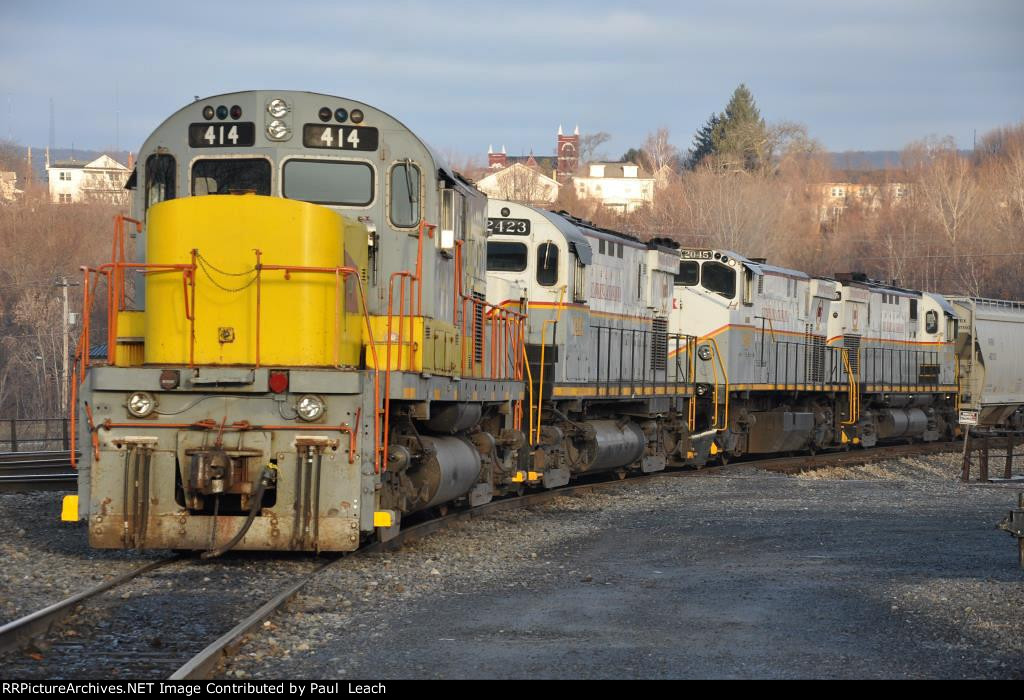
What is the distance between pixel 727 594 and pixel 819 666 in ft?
7.62

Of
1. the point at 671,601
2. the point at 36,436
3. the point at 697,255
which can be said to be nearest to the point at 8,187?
the point at 36,436

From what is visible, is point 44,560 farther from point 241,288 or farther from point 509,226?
point 509,226

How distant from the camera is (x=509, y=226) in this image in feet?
51.5

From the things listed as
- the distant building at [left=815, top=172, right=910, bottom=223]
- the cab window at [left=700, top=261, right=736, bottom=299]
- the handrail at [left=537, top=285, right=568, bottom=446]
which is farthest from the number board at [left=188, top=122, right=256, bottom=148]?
the distant building at [left=815, top=172, right=910, bottom=223]

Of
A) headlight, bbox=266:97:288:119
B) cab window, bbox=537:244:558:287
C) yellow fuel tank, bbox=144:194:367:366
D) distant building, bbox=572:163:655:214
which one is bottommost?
yellow fuel tank, bbox=144:194:367:366

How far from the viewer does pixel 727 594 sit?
28.6ft

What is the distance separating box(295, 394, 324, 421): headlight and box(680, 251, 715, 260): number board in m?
13.6

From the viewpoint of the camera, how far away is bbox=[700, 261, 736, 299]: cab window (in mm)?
21266

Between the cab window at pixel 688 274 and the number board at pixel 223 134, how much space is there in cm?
1244

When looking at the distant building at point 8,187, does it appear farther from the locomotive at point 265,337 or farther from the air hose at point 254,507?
the air hose at point 254,507

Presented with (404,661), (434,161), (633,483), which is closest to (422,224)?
(434,161)

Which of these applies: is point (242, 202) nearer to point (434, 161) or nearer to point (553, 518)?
point (434, 161)

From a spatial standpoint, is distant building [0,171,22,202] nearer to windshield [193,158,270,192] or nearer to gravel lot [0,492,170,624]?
gravel lot [0,492,170,624]

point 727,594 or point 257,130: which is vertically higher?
point 257,130
